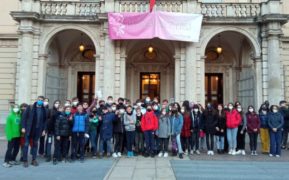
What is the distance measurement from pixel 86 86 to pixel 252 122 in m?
13.3

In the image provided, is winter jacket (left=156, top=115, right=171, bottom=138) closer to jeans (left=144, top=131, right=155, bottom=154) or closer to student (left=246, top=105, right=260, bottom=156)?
jeans (left=144, top=131, right=155, bottom=154)

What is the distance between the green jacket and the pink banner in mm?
7997

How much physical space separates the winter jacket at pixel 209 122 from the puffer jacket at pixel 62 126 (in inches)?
208

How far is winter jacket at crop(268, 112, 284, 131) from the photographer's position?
1227cm

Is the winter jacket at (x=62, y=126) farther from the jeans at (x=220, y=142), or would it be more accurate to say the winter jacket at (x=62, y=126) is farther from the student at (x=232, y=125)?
the student at (x=232, y=125)

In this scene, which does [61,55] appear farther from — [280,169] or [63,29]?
[280,169]

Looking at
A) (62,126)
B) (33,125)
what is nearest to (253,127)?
(62,126)

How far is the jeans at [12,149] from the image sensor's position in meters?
10.2

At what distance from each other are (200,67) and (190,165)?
27.6ft

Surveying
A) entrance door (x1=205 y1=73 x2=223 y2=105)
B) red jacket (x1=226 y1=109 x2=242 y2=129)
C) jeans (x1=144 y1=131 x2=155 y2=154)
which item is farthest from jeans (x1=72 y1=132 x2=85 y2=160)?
entrance door (x1=205 y1=73 x2=223 y2=105)

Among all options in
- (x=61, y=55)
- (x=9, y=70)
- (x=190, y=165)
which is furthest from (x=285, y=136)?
(x=9, y=70)

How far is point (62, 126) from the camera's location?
10750mm

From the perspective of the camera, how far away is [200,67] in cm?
1773

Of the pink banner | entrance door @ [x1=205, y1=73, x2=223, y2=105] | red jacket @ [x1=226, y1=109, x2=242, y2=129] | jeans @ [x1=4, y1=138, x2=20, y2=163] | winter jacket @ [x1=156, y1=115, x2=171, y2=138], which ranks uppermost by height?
the pink banner
